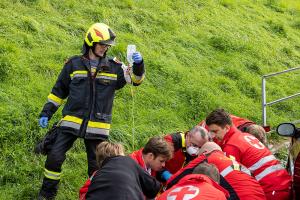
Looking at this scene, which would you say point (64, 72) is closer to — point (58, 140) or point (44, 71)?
point (58, 140)

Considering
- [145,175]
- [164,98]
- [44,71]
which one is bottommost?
[164,98]

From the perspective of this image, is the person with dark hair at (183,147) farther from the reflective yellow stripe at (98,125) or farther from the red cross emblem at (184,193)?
the red cross emblem at (184,193)

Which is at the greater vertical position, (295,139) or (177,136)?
(295,139)

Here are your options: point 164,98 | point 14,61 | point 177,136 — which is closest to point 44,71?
point 14,61

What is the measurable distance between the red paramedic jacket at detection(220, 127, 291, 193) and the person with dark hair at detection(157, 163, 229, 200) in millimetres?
1002

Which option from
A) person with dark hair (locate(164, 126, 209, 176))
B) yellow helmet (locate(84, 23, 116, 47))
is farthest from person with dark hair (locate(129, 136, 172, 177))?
yellow helmet (locate(84, 23, 116, 47))

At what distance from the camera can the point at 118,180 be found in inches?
146

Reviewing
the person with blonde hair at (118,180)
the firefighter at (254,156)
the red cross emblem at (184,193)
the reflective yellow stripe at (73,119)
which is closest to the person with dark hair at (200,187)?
the red cross emblem at (184,193)

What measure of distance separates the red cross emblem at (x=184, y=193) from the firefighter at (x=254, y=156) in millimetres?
1420

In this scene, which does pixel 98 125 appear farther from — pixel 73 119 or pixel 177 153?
pixel 177 153

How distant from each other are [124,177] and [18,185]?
224 cm

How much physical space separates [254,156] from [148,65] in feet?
13.7

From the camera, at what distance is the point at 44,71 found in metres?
7.33

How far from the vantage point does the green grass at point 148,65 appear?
19.9ft
